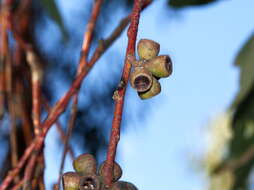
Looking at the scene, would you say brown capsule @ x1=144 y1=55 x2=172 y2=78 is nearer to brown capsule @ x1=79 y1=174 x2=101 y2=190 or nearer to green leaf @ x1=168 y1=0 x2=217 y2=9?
brown capsule @ x1=79 y1=174 x2=101 y2=190

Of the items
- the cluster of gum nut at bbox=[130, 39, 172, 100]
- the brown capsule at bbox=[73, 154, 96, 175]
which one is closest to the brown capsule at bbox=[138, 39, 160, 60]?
the cluster of gum nut at bbox=[130, 39, 172, 100]

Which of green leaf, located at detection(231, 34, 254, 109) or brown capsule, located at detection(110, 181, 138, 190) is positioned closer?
brown capsule, located at detection(110, 181, 138, 190)

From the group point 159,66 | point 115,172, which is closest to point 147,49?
point 159,66

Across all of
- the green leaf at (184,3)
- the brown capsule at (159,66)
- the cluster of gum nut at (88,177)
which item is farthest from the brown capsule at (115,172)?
the green leaf at (184,3)

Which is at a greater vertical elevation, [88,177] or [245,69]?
[245,69]

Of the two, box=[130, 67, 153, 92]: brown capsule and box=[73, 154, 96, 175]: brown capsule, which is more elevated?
box=[130, 67, 153, 92]: brown capsule

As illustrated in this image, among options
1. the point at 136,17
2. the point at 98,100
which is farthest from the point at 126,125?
the point at 136,17

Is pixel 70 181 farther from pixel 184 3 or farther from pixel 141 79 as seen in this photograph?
pixel 184 3

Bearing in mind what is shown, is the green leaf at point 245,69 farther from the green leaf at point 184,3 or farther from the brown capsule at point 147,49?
the brown capsule at point 147,49
